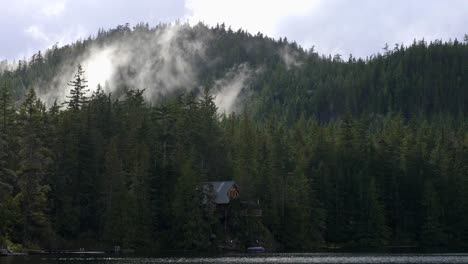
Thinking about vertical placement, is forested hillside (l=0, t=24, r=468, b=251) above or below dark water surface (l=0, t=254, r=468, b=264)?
above

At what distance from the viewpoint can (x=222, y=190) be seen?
100 m

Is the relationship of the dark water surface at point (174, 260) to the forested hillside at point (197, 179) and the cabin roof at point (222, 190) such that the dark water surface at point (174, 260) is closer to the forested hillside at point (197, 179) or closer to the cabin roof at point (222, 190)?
the forested hillside at point (197, 179)

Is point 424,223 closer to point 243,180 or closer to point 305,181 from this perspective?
point 305,181

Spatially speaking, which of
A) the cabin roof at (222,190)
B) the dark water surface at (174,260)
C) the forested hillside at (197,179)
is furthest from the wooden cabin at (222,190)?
the dark water surface at (174,260)

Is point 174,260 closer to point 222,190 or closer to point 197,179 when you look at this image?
point 197,179

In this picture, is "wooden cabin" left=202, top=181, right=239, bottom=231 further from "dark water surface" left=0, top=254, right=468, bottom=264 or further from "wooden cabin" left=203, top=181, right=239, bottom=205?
"dark water surface" left=0, top=254, right=468, bottom=264

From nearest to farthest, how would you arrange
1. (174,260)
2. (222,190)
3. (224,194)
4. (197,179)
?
(174,260)
(197,179)
(224,194)
(222,190)

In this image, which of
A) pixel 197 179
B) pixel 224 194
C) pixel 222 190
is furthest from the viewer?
pixel 222 190

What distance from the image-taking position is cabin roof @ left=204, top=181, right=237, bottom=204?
325 ft

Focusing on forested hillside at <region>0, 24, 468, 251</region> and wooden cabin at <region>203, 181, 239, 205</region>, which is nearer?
forested hillside at <region>0, 24, 468, 251</region>

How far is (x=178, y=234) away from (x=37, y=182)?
20627 mm

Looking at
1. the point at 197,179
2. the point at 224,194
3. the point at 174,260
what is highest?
the point at 197,179

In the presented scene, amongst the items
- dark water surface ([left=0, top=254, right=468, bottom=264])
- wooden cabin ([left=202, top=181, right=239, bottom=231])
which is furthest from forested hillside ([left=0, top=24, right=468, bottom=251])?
dark water surface ([left=0, top=254, right=468, bottom=264])

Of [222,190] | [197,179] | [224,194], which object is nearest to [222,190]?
[222,190]
